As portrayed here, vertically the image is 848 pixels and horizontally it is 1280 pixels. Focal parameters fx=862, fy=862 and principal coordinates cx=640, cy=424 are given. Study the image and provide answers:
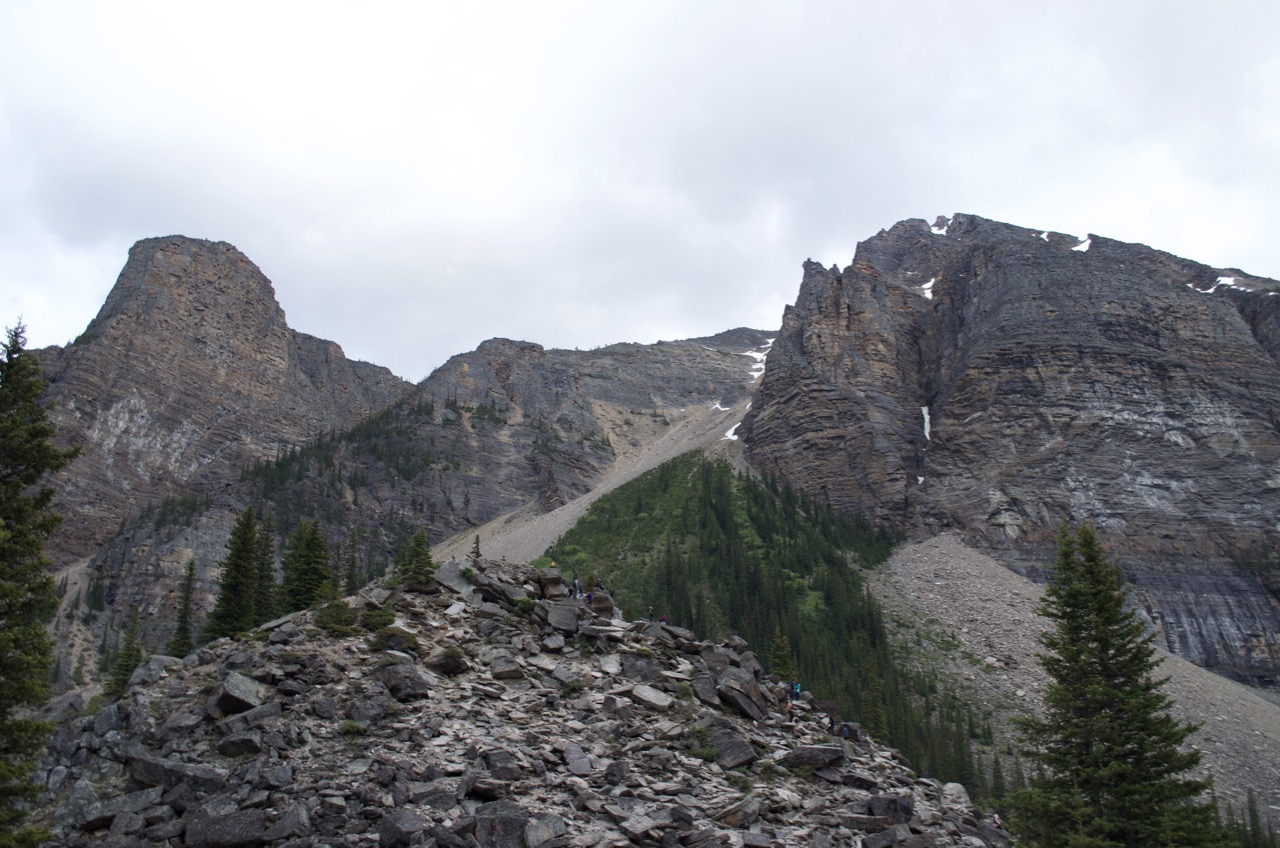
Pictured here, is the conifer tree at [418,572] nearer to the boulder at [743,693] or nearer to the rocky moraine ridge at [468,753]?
the rocky moraine ridge at [468,753]

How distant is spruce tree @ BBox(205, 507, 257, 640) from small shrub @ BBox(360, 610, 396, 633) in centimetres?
1666

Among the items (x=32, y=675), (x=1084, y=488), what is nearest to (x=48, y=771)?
(x=32, y=675)

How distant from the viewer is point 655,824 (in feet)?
68.8

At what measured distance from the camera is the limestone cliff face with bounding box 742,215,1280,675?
339ft

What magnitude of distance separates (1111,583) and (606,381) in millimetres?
170872

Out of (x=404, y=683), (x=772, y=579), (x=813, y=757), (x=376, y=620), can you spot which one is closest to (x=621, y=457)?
(x=772, y=579)

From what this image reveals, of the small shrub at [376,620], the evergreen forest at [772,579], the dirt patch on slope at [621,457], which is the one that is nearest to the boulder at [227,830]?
the small shrub at [376,620]

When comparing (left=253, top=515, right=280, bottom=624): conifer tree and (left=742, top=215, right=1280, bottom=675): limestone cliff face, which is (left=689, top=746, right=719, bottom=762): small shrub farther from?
(left=742, top=215, right=1280, bottom=675): limestone cliff face

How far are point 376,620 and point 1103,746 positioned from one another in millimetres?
24317

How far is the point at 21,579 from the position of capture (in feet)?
64.6

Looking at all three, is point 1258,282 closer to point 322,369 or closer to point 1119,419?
point 1119,419

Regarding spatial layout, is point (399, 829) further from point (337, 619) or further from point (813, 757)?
point (813, 757)

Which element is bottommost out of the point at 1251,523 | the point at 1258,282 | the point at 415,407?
the point at 1251,523

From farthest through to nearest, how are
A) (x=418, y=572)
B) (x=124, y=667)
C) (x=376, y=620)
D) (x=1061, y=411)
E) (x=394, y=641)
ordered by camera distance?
(x=1061, y=411), (x=124, y=667), (x=418, y=572), (x=376, y=620), (x=394, y=641)
